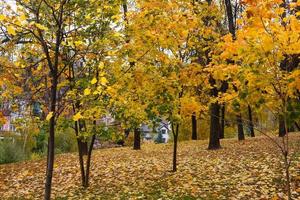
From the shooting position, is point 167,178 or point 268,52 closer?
point 268,52

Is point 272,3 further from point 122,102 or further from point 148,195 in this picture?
point 148,195

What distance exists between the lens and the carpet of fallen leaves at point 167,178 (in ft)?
28.4

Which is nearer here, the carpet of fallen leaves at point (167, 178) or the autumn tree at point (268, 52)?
the autumn tree at point (268, 52)

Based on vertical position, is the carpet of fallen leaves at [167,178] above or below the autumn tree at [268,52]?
below

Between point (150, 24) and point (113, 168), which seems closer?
point (150, 24)

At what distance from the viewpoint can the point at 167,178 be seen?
33.9 feet

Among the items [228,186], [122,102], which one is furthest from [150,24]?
[228,186]

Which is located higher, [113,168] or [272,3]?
[272,3]

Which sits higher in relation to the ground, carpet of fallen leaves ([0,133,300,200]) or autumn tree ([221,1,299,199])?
autumn tree ([221,1,299,199])

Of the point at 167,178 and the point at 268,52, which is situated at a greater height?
the point at 268,52

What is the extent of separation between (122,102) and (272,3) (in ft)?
10.6

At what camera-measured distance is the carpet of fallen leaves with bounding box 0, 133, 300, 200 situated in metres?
8.66

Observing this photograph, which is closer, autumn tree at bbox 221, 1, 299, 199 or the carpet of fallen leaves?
autumn tree at bbox 221, 1, 299, 199

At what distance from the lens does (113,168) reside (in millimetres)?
12281
